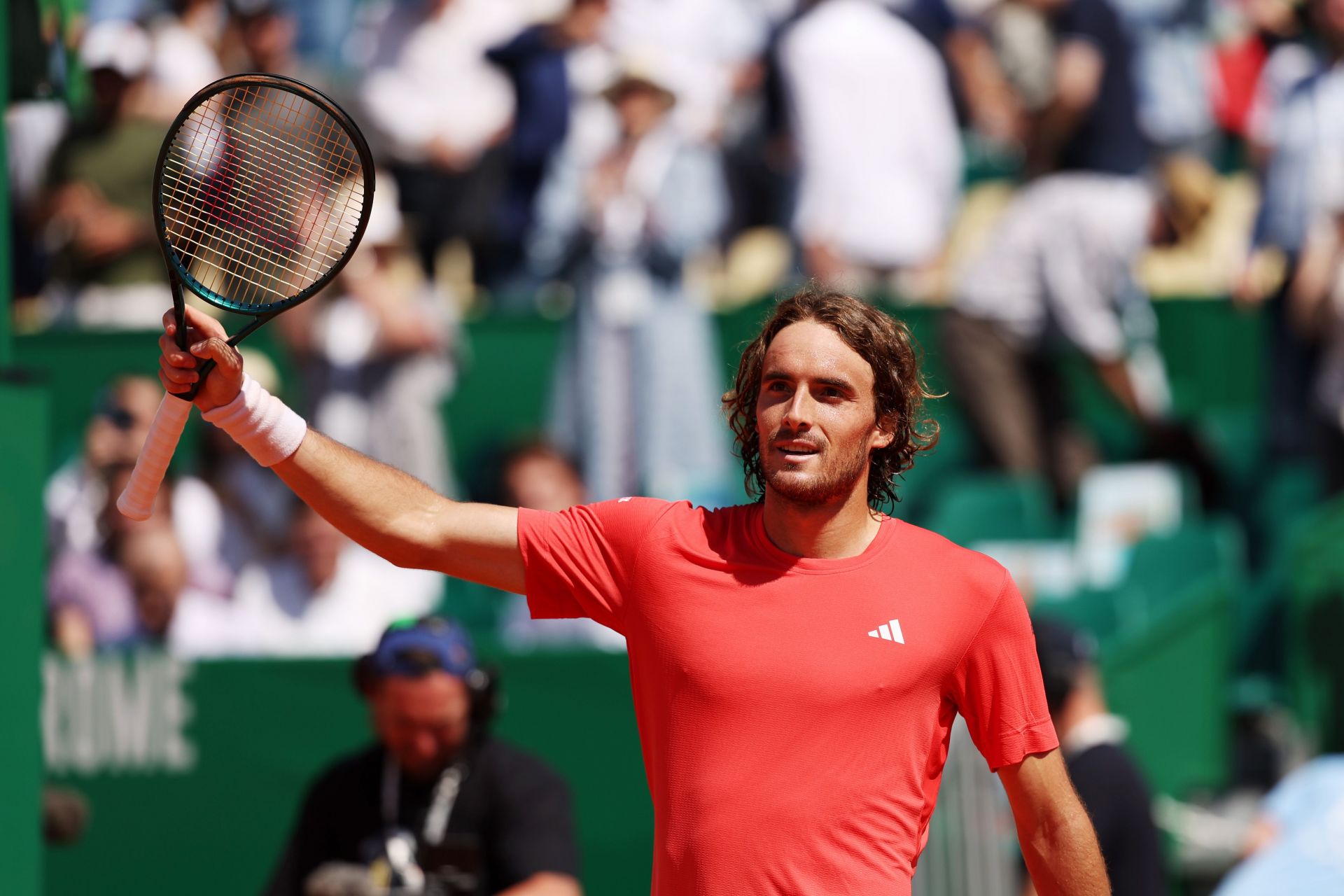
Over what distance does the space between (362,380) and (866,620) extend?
Result: 5.75 meters

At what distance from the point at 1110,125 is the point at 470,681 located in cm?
502

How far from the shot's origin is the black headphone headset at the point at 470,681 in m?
5.04

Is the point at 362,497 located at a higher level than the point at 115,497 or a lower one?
lower

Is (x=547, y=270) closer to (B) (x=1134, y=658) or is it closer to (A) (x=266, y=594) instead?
(A) (x=266, y=594)

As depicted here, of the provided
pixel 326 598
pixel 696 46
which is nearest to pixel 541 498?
pixel 326 598

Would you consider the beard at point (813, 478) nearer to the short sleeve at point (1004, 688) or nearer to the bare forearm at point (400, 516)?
the short sleeve at point (1004, 688)

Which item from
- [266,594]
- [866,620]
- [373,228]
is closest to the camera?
[866,620]

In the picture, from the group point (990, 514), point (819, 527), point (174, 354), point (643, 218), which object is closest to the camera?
point (174, 354)

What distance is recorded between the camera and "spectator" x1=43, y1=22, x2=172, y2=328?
28.6ft

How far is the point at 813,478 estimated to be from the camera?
3.16 m

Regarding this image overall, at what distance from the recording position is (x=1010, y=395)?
9.00 m

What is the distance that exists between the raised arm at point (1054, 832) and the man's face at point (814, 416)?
570 millimetres

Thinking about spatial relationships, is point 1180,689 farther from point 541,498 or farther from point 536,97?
point 536,97

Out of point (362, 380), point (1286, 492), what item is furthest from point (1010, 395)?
point (362, 380)
